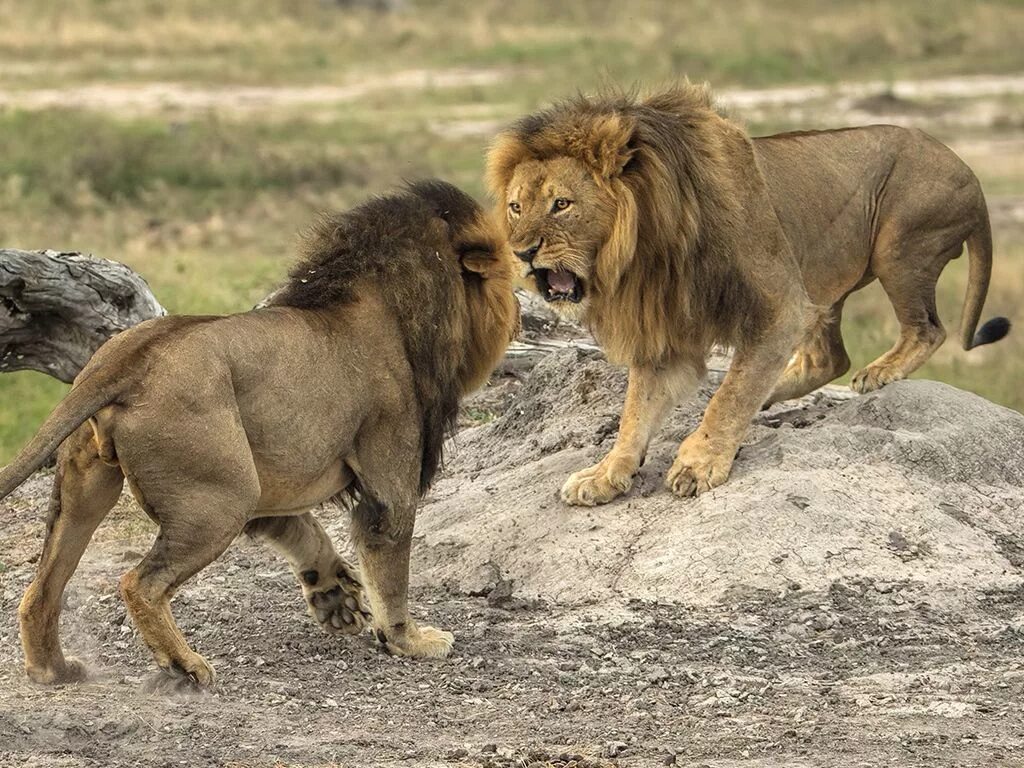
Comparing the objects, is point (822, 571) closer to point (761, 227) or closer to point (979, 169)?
point (761, 227)

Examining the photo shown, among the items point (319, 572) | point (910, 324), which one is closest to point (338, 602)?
point (319, 572)

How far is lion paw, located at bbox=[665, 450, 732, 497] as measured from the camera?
21.2 feet

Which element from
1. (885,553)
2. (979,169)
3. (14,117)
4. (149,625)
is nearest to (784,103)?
(979,169)

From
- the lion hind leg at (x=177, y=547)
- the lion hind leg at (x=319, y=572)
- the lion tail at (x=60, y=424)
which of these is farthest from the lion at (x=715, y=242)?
the lion tail at (x=60, y=424)

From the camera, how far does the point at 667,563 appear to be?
6.19m

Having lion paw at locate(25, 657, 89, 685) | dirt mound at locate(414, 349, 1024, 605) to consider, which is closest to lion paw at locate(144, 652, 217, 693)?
lion paw at locate(25, 657, 89, 685)

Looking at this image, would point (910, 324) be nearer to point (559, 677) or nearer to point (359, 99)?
point (559, 677)

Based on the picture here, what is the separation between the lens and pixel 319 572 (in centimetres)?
573

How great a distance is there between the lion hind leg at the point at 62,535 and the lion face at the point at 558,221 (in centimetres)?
163

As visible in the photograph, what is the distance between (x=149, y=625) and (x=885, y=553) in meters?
2.69

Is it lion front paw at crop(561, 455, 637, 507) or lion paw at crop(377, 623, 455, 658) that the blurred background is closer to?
lion paw at crop(377, 623, 455, 658)

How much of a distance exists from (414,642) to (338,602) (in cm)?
34

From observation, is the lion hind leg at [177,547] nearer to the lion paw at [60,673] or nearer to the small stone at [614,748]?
the lion paw at [60,673]

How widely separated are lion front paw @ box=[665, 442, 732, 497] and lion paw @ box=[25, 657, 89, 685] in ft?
7.50
